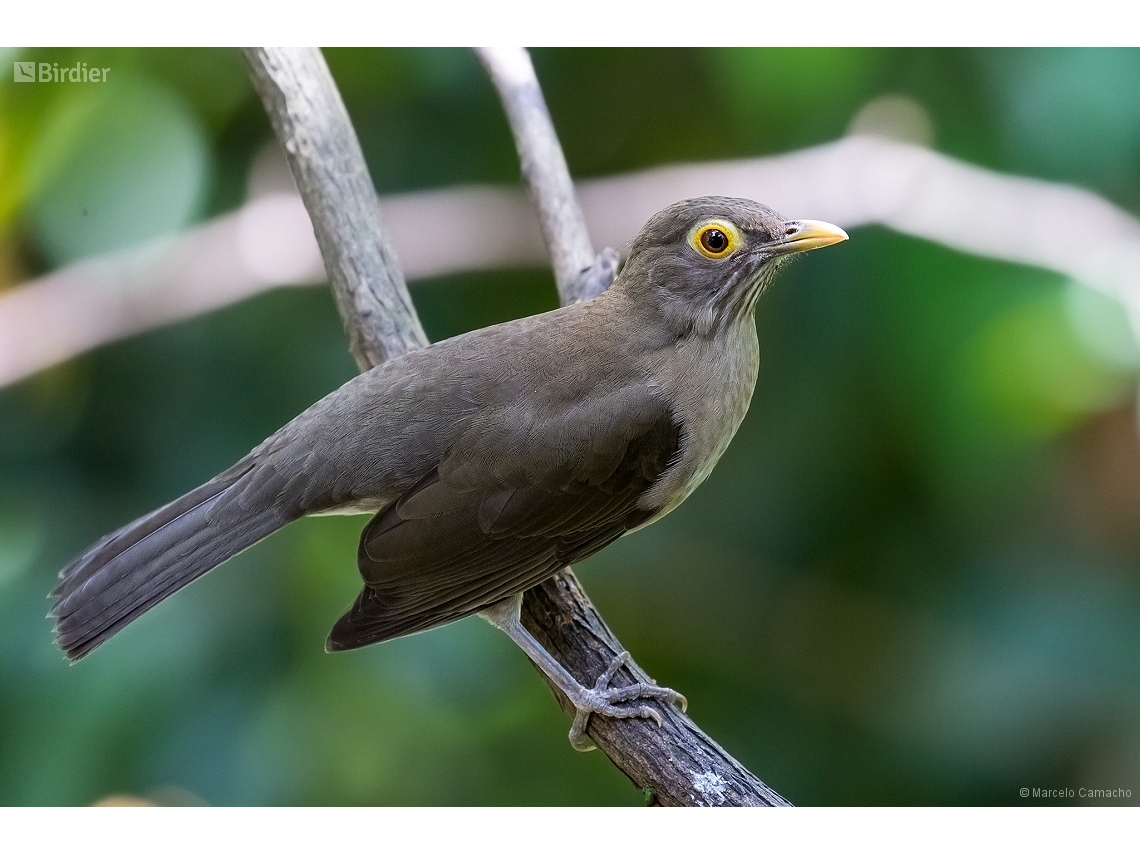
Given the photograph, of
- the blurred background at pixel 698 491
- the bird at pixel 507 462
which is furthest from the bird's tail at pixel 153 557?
the blurred background at pixel 698 491

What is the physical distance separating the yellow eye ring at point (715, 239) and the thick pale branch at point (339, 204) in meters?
0.87

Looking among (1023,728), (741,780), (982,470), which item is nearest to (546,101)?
(982,470)

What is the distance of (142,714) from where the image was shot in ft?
10.6

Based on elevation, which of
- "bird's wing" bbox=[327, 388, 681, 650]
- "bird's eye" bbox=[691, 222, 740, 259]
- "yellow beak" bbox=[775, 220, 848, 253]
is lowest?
"bird's wing" bbox=[327, 388, 681, 650]

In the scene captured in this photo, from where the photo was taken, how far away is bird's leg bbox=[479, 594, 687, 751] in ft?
8.50

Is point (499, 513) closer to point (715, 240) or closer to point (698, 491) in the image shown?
point (715, 240)

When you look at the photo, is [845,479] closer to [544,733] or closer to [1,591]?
[544,733]

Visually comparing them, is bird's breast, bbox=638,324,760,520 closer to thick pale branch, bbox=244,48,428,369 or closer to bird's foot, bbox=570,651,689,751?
bird's foot, bbox=570,651,689,751

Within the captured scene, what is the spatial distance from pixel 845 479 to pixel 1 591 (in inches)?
102

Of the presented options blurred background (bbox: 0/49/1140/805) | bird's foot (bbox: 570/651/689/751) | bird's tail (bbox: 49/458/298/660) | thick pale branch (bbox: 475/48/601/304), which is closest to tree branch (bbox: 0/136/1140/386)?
blurred background (bbox: 0/49/1140/805)

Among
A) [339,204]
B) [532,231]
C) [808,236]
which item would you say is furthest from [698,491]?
[339,204]

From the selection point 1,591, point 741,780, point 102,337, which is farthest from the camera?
point 102,337

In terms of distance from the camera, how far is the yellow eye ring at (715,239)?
2.56 metres

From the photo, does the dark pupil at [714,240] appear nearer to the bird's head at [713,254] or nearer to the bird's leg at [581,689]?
the bird's head at [713,254]
